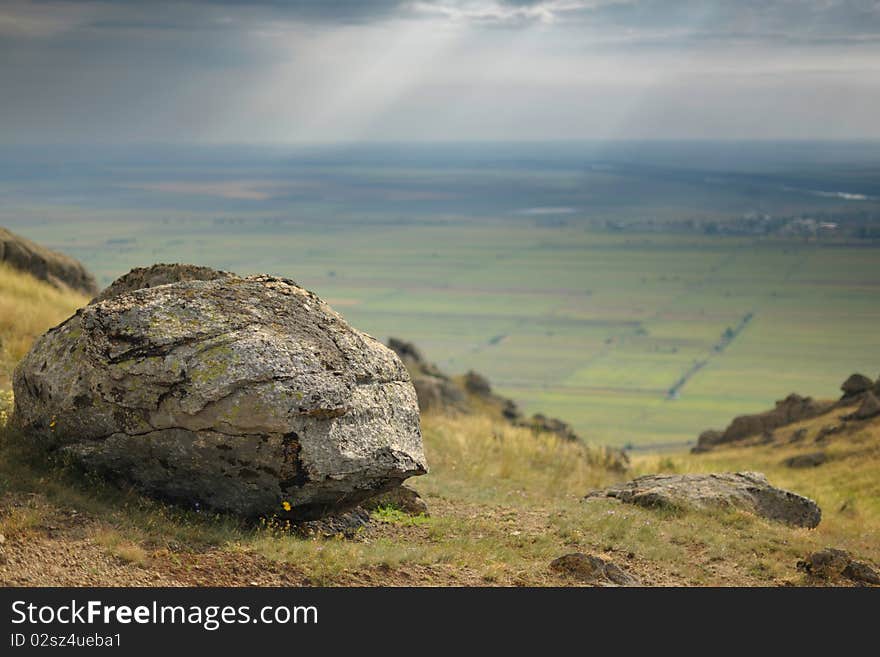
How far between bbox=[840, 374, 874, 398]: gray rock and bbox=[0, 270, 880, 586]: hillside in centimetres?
1152

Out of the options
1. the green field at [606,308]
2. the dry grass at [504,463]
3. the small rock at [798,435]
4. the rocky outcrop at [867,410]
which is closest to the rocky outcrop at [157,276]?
the dry grass at [504,463]

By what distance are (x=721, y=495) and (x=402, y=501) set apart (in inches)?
224

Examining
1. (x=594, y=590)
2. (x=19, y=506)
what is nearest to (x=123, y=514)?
(x=19, y=506)

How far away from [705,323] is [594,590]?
388ft

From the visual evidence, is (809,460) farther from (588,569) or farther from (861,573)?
(588,569)

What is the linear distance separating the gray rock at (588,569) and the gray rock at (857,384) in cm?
2230

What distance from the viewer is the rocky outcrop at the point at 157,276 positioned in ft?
41.7

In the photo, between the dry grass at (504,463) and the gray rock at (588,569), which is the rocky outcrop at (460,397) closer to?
the dry grass at (504,463)

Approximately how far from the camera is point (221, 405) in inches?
404

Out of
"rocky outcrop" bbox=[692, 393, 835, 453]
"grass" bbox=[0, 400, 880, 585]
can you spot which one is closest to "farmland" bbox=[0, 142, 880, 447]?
"rocky outcrop" bbox=[692, 393, 835, 453]

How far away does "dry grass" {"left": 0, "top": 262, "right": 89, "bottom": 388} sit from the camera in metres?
17.4

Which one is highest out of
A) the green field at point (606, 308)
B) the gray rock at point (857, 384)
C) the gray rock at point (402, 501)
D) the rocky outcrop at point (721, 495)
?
the gray rock at point (402, 501)

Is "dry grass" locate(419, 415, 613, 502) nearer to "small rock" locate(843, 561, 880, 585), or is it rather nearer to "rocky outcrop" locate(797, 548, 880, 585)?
"rocky outcrop" locate(797, 548, 880, 585)

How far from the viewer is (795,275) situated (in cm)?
11750
